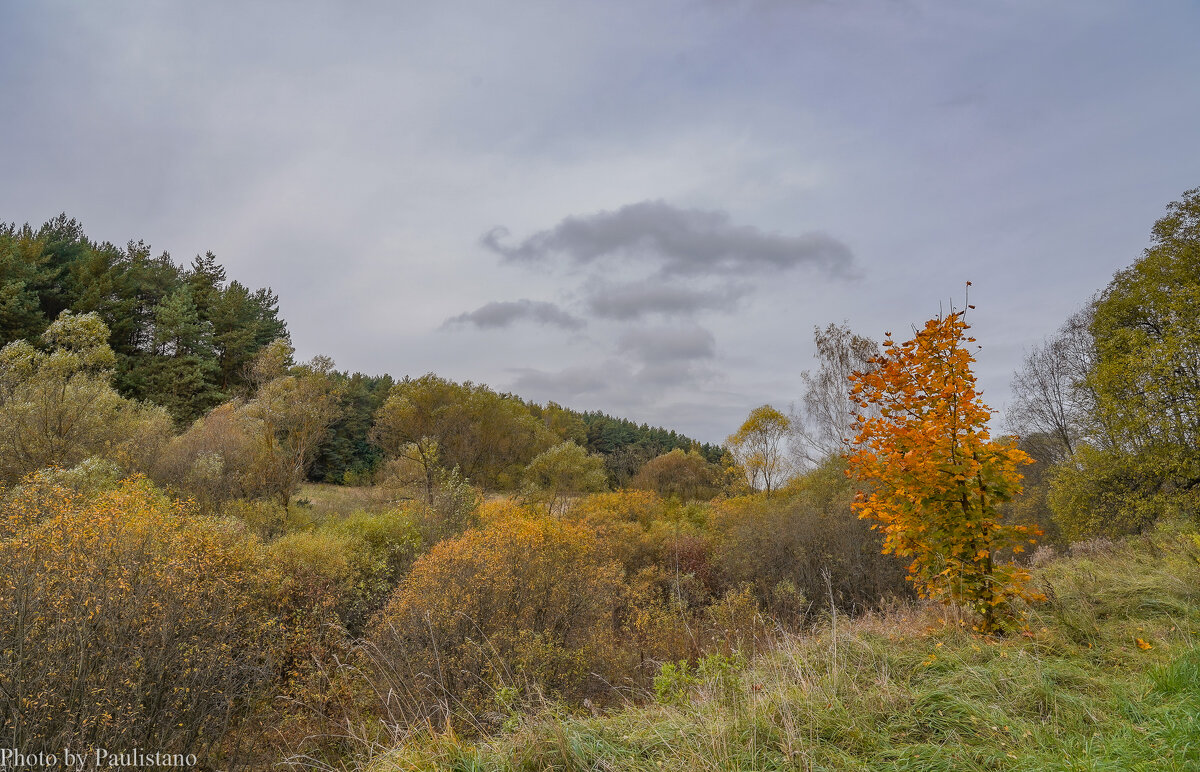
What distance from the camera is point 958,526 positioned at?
565 cm

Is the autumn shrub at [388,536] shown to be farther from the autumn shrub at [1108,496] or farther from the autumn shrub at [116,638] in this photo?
the autumn shrub at [1108,496]

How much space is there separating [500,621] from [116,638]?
15.3ft

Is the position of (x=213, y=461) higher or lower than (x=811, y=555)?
higher

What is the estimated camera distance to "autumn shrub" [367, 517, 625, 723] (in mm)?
7793

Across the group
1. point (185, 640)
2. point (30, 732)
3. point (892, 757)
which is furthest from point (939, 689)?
point (185, 640)

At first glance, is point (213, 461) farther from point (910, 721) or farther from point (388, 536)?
point (910, 721)

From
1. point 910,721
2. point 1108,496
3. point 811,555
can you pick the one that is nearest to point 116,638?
point 910,721

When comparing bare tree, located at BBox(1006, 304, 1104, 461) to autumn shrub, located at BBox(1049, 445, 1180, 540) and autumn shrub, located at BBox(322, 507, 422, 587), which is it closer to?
autumn shrub, located at BBox(1049, 445, 1180, 540)

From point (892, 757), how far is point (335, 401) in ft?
90.4

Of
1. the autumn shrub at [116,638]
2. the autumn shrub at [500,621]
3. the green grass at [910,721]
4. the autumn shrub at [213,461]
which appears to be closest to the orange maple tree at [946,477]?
the green grass at [910,721]

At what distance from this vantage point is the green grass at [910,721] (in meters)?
2.79

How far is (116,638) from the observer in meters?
5.75

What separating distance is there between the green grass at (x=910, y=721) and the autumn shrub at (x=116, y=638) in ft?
12.6

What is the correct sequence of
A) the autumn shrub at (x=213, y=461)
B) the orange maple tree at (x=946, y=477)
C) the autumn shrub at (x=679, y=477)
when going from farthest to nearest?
the autumn shrub at (x=679, y=477) → the autumn shrub at (x=213, y=461) → the orange maple tree at (x=946, y=477)
